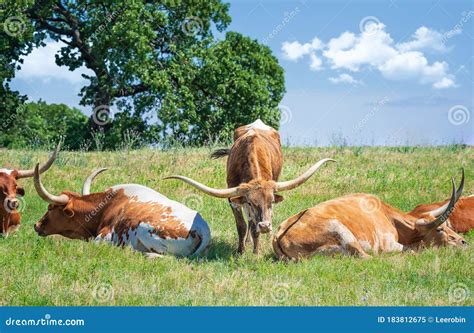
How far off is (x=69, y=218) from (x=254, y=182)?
10.4 feet

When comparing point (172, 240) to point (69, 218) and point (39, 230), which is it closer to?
point (69, 218)

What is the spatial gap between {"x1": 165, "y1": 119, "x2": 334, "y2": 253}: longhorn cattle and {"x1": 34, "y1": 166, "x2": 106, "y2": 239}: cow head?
2.03 meters

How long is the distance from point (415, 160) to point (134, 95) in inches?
617

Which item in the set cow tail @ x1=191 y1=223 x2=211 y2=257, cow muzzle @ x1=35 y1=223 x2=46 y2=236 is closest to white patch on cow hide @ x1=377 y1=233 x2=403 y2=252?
cow tail @ x1=191 y1=223 x2=211 y2=257

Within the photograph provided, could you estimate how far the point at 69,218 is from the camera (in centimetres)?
1058

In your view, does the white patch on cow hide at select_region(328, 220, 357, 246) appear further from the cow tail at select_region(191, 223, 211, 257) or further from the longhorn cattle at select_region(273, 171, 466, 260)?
the cow tail at select_region(191, 223, 211, 257)

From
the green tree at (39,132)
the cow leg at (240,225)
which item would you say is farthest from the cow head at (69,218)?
the green tree at (39,132)

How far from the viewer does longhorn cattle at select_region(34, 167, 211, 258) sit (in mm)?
9570

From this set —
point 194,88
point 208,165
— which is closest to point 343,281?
point 208,165

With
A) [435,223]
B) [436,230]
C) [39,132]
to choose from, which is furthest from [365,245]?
[39,132]

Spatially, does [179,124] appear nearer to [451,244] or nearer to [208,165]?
[208,165]

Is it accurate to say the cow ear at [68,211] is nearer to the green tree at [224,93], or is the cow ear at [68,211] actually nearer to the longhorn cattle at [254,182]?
the longhorn cattle at [254,182]

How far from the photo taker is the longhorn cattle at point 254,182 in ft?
29.8

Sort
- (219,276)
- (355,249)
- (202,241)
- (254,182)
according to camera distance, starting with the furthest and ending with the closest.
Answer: (202,241) → (254,182) → (355,249) → (219,276)
